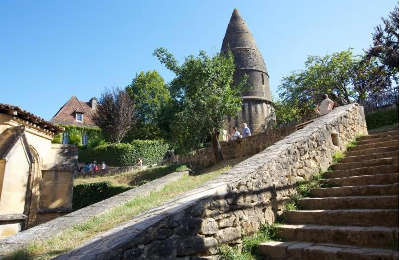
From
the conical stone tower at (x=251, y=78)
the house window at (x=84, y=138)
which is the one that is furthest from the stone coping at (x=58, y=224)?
the house window at (x=84, y=138)

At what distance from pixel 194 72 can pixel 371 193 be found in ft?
45.9

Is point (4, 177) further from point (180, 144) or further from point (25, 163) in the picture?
point (180, 144)

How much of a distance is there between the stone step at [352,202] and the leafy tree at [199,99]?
12252 mm

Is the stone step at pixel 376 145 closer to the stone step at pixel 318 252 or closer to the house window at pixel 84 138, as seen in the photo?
the stone step at pixel 318 252

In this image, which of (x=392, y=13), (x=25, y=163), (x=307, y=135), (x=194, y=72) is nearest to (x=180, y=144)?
(x=194, y=72)

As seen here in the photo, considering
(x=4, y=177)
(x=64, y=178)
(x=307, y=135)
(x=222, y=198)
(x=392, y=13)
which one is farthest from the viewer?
(x=392, y=13)

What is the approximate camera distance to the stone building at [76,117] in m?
34.3

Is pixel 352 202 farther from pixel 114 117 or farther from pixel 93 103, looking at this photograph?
pixel 93 103

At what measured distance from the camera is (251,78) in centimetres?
3159

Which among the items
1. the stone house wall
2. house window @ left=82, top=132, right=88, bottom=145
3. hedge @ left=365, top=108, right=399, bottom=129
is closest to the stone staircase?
the stone house wall

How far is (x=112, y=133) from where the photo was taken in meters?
32.7

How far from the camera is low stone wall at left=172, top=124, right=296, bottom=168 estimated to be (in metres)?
16.4

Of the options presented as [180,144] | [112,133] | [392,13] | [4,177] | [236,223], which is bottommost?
[236,223]

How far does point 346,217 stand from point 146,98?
123 feet
